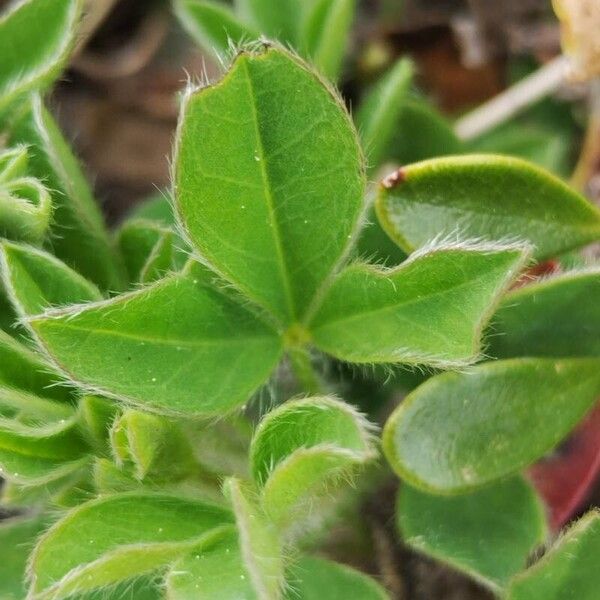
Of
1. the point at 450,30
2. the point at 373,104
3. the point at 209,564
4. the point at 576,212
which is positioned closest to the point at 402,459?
the point at 209,564

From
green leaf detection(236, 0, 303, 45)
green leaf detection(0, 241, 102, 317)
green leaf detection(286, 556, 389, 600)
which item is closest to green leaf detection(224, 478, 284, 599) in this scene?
green leaf detection(286, 556, 389, 600)

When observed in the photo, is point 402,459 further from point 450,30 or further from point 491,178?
point 450,30

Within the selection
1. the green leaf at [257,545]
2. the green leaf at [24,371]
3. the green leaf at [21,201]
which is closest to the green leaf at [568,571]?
the green leaf at [257,545]

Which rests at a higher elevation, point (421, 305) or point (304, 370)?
point (421, 305)

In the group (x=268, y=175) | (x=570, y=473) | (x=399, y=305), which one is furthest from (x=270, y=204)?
(x=570, y=473)

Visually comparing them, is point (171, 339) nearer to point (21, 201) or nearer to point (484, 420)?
point (21, 201)

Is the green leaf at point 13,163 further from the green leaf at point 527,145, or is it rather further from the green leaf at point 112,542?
the green leaf at point 527,145
